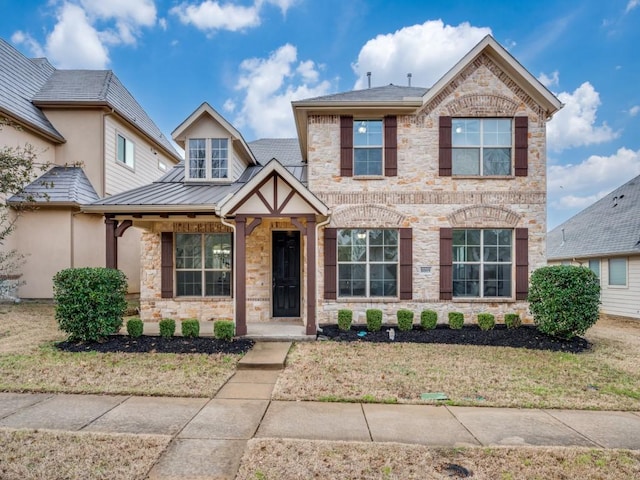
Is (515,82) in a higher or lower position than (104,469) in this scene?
higher

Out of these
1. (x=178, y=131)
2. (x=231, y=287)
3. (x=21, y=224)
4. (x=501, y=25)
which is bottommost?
(x=231, y=287)

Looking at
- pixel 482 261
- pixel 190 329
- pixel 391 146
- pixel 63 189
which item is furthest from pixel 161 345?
pixel 63 189

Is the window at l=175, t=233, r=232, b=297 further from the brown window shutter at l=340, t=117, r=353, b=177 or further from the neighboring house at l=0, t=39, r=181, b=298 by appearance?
the neighboring house at l=0, t=39, r=181, b=298

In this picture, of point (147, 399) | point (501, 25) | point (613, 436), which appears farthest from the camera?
point (501, 25)

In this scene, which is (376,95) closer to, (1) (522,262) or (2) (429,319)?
(1) (522,262)

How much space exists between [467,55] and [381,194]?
4121mm

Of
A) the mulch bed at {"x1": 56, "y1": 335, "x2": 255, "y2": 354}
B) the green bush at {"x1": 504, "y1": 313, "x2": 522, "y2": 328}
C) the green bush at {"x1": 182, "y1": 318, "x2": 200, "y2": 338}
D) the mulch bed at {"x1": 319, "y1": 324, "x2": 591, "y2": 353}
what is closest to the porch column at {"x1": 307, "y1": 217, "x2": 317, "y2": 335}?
the mulch bed at {"x1": 319, "y1": 324, "x2": 591, "y2": 353}

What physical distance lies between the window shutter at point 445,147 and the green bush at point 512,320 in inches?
154

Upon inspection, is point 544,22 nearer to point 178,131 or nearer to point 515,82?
point 515,82

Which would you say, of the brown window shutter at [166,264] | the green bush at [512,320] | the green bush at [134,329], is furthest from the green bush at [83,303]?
the green bush at [512,320]

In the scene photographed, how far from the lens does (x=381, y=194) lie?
920cm

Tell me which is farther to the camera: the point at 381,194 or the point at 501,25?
the point at 501,25

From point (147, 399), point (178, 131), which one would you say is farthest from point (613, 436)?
point (178, 131)

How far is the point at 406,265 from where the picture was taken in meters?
9.15
